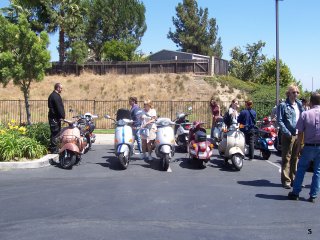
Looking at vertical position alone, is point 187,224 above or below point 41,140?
below

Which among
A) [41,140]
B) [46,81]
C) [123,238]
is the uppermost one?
[46,81]

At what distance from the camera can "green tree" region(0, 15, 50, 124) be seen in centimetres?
1972

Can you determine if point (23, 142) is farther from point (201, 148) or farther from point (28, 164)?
point (201, 148)

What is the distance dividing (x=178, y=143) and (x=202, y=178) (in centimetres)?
401

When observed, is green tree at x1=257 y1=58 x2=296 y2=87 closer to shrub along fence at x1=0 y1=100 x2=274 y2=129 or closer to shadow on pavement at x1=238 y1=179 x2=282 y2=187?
shrub along fence at x1=0 y1=100 x2=274 y2=129

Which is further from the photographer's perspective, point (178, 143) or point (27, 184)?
point (178, 143)

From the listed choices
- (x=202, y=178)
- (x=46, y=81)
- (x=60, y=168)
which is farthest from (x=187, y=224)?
(x=46, y=81)

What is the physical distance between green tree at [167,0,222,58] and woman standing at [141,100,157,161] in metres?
50.2

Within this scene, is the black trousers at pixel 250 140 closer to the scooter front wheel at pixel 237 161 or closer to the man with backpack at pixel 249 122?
the man with backpack at pixel 249 122

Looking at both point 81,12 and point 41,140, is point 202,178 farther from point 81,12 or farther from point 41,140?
point 81,12

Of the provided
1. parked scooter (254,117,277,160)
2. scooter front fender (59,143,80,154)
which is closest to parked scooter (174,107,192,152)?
parked scooter (254,117,277,160)

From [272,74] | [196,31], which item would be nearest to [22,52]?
[272,74]

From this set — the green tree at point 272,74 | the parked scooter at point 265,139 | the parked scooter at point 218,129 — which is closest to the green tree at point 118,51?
the green tree at point 272,74

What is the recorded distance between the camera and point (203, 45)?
200 ft
